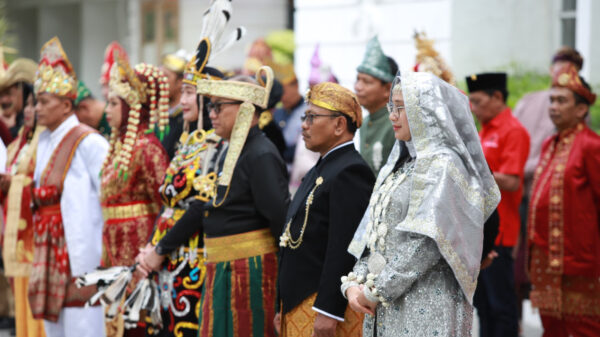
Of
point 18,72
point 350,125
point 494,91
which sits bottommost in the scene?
point 350,125

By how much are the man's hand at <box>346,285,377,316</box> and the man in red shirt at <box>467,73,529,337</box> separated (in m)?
2.83

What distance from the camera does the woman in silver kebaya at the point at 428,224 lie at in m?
3.40

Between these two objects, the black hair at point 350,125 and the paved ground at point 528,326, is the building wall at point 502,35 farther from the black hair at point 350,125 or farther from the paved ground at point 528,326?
the black hair at point 350,125

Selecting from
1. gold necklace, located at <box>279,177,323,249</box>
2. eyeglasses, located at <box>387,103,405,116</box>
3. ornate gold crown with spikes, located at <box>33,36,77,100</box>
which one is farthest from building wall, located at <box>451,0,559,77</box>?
eyeglasses, located at <box>387,103,405,116</box>

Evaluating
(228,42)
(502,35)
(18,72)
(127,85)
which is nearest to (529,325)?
(502,35)

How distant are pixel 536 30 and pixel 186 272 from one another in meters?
6.26

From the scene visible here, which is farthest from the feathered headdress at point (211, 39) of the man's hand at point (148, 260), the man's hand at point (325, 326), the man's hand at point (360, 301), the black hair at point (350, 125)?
the man's hand at point (360, 301)

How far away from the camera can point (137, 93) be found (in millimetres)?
5934

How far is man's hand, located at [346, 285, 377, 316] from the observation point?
3576mm

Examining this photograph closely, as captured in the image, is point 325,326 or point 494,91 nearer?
point 325,326

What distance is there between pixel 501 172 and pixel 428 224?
9.70 feet

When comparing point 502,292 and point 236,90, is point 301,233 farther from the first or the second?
point 502,292

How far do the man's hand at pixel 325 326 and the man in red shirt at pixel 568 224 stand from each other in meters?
2.52

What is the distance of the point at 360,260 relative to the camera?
3783mm
